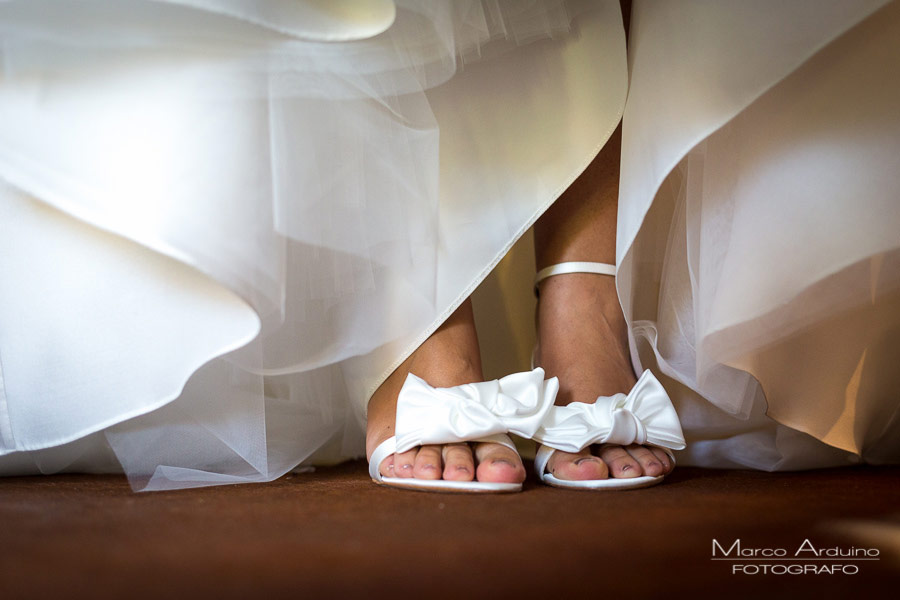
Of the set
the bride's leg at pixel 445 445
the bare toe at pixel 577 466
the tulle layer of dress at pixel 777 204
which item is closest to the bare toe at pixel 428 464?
the bride's leg at pixel 445 445

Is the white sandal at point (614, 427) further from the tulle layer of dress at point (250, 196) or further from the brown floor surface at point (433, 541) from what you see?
the tulle layer of dress at point (250, 196)

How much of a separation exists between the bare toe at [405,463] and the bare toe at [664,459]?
225 millimetres

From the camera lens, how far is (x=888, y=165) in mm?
635

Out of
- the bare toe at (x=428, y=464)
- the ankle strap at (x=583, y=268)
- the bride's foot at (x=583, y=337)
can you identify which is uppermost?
the ankle strap at (x=583, y=268)

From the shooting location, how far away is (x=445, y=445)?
66cm

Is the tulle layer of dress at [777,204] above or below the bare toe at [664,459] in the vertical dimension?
above

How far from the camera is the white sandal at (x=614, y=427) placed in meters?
0.64

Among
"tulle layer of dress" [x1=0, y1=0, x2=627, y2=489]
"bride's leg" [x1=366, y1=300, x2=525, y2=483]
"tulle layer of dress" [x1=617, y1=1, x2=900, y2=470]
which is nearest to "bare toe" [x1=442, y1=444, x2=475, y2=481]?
"bride's leg" [x1=366, y1=300, x2=525, y2=483]

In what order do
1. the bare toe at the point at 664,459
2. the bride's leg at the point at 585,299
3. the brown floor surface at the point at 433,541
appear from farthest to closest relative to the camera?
the bride's leg at the point at 585,299 < the bare toe at the point at 664,459 < the brown floor surface at the point at 433,541

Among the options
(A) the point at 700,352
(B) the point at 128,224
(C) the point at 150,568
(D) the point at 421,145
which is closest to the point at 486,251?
(D) the point at 421,145

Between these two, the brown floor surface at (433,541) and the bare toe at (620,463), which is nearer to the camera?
the brown floor surface at (433,541)

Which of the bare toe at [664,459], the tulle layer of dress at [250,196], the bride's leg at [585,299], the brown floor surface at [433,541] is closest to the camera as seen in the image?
the brown floor surface at [433,541]

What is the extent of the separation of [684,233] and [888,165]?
19cm

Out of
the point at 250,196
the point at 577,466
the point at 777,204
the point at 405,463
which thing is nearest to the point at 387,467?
the point at 405,463
